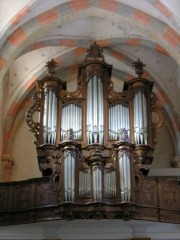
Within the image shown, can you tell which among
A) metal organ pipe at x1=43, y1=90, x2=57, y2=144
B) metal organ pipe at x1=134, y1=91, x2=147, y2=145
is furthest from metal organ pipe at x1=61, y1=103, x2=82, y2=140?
metal organ pipe at x1=134, y1=91, x2=147, y2=145

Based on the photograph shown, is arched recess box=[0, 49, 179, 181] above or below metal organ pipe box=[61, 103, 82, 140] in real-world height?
above

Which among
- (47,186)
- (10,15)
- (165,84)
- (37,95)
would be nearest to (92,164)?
(47,186)

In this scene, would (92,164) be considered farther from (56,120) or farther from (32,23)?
(32,23)

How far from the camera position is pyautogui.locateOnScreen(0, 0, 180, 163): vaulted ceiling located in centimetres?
1301

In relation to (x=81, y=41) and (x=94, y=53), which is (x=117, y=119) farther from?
(x=81, y=41)

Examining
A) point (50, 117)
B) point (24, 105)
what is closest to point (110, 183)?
point (50, 117)

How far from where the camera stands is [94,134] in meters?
12.4

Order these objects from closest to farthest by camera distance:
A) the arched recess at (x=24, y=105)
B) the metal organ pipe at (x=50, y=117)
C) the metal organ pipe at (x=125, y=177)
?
the metal organ pipe at (x=125, y=177), the metal organ pipe at (x=50, y=117), the arched recess at (x=24, y=105)

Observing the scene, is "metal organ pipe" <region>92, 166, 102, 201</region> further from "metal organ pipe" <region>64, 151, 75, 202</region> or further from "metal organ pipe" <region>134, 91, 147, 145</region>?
"metal organ pipe" <region>134, 91, 147, 145</region>

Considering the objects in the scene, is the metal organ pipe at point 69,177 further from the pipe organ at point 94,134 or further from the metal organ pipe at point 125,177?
the metal organ pipe at point 125,177

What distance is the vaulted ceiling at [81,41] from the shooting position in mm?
13008

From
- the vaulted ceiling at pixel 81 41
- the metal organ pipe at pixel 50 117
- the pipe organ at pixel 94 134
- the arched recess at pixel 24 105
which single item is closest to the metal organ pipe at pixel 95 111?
→ the pipe organ at pixel 94 134

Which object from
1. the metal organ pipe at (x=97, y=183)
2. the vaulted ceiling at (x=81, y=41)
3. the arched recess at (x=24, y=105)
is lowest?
the metal organ pipe at (x=97, y=183)

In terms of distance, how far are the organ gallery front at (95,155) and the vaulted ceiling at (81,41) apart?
1063 mm
